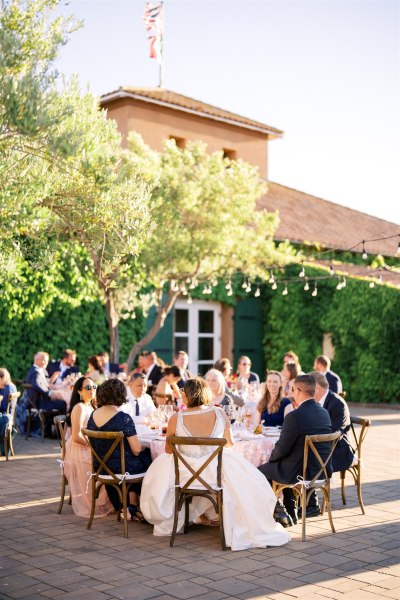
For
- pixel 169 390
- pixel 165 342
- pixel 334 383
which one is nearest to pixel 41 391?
pixel 169 390

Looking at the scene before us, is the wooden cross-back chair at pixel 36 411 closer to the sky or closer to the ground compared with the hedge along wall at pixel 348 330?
closer to the ground

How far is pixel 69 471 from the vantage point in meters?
7.45

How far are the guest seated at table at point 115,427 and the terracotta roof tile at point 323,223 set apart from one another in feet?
47.8

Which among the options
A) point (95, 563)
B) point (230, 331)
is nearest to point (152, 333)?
point (230, 331)

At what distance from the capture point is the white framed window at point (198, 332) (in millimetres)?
19359

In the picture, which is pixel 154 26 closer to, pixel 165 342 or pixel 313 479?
pixel 165 342

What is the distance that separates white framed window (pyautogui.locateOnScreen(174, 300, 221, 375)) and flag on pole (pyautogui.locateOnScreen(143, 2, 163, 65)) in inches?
399

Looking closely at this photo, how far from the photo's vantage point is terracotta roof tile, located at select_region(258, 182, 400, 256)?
22.8m

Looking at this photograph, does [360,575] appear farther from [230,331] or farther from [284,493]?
[230,331]

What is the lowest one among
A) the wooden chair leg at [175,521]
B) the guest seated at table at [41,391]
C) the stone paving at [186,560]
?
the stone paving at [186,560]

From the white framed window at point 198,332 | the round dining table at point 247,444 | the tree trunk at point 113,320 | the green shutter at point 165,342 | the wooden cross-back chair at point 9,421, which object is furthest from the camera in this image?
the white framed window at point 198,332

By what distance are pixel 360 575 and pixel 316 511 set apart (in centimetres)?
190

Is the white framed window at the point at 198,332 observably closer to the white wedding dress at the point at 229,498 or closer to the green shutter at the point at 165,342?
the green shutter at the point at 165,342

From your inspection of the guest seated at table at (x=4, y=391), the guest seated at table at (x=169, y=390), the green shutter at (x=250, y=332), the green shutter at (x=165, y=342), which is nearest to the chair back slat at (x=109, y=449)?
the guest seated at table at (x=169, y=390)
